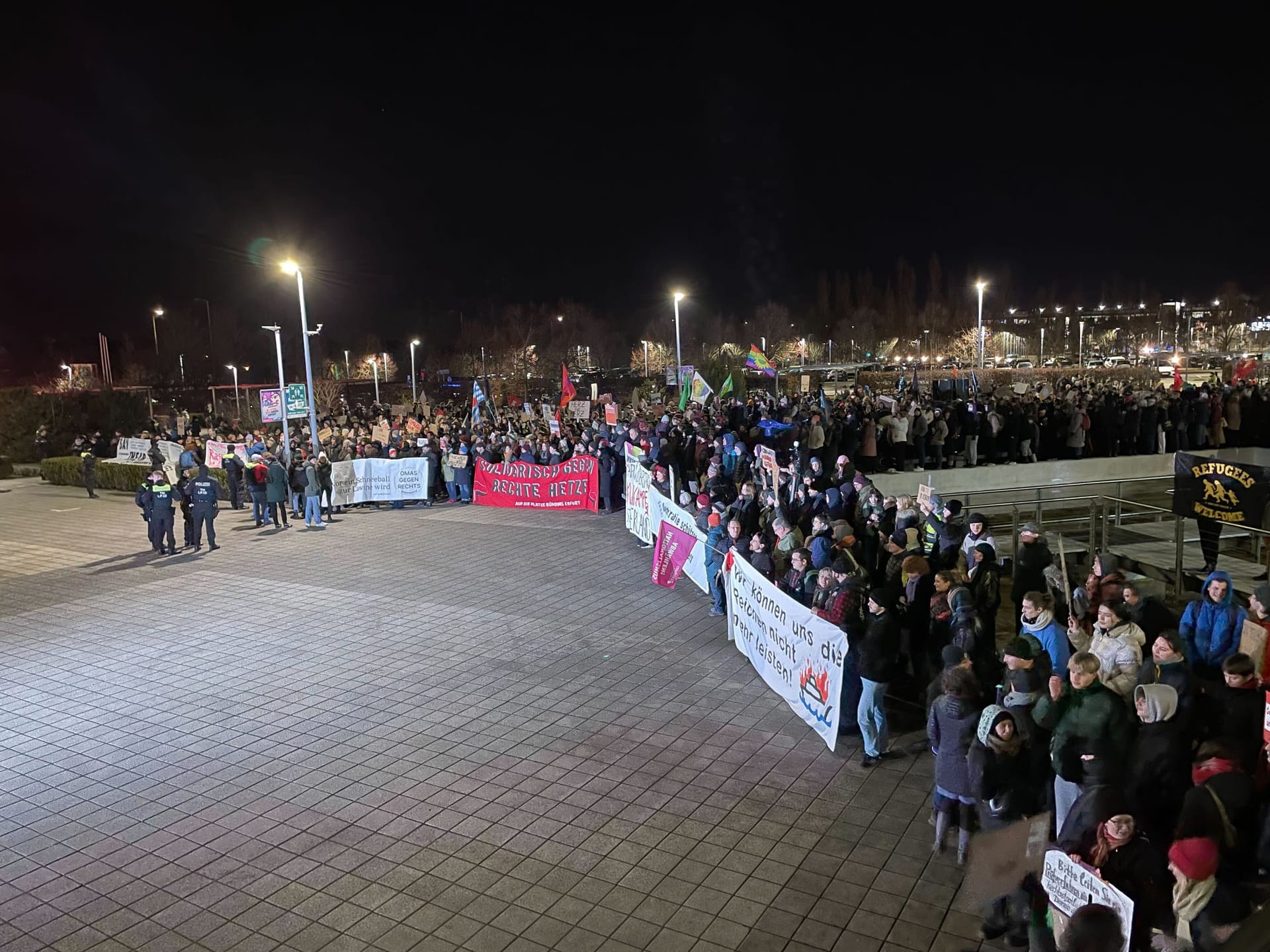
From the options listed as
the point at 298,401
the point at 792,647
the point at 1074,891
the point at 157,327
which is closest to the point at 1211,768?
the point at 1074,891

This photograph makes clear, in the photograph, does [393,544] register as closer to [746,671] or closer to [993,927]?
[746,671]

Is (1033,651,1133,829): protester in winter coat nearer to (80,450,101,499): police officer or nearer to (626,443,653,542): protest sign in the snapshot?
(626,443,653,542): protest sign

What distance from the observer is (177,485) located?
60.8ft

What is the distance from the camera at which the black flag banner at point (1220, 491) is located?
9.97 meters

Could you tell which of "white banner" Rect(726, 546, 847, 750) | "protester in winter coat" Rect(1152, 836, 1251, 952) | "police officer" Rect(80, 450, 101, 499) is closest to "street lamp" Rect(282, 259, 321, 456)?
"police officer" Rect(80, 450, 101, 499)

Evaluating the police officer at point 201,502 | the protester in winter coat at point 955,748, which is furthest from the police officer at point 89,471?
the protester in winter coat at point 955,748

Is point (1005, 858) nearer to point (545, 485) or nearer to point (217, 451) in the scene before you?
point (545, 485)

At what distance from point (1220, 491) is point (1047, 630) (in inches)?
207

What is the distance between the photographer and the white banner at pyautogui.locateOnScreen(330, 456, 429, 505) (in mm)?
22156

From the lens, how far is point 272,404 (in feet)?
71.6

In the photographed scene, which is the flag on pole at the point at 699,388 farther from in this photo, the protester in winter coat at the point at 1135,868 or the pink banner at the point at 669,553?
the protester in winter coat at the point at 1135,868

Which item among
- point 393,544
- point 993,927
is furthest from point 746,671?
point 393,544

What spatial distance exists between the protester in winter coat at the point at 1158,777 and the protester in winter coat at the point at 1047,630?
5.23 ft

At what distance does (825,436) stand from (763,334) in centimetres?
7903
